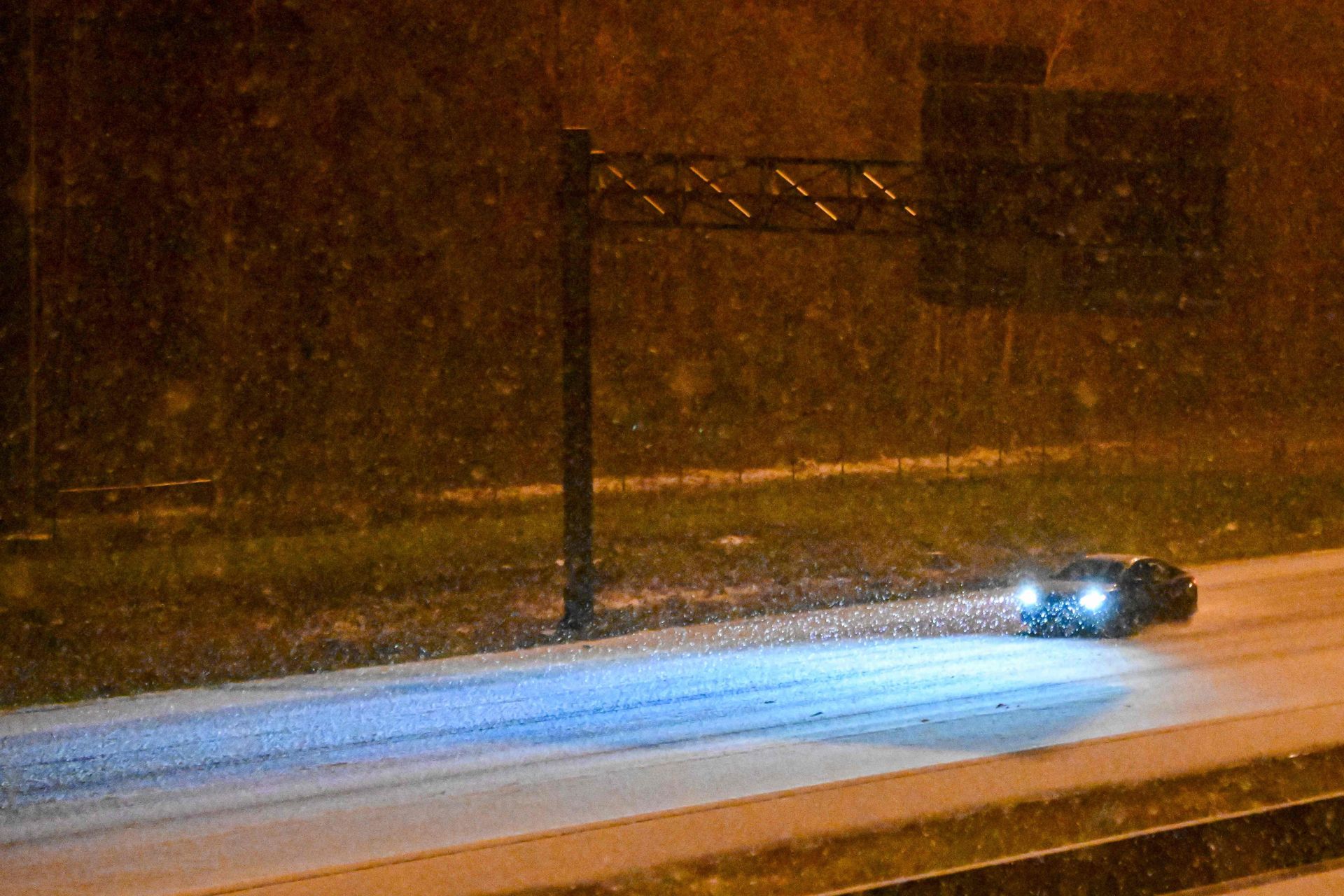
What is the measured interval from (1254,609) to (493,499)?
1581 centimetres

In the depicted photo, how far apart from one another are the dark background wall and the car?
623 inches

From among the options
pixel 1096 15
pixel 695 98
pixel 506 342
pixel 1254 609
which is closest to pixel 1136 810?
pixel 1254 609

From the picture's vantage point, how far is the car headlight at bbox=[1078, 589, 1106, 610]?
13312 mm

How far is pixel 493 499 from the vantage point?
88.0ft

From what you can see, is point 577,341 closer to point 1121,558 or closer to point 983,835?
point 1121,558

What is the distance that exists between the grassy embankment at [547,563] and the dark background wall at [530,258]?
3227mm

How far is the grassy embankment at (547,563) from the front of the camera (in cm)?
1461

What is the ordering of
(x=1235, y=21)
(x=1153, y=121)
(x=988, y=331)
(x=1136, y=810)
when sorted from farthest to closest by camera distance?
(x=1235, y=21)
(x=988, y=331)
(x=1153, y=121)
(x=1136, y=810)

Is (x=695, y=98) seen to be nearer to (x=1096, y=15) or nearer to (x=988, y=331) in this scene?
(x=988, y=331)

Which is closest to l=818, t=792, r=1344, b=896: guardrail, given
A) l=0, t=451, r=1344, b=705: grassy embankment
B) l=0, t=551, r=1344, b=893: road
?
l=0, t=551, r=1344, b=893: road

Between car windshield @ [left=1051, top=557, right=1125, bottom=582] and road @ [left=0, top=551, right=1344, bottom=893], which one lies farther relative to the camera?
car windshield @ [left=1051, top=557, right=1125, bottom=582]

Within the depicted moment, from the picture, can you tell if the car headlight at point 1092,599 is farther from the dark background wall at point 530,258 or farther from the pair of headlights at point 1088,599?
the dark background wall at point 530,258

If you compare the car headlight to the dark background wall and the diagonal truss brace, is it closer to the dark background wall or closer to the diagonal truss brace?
the diagonal truss brace

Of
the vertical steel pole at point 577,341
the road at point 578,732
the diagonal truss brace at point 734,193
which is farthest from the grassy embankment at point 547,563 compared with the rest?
the diagonal truss brace at point 734,193
